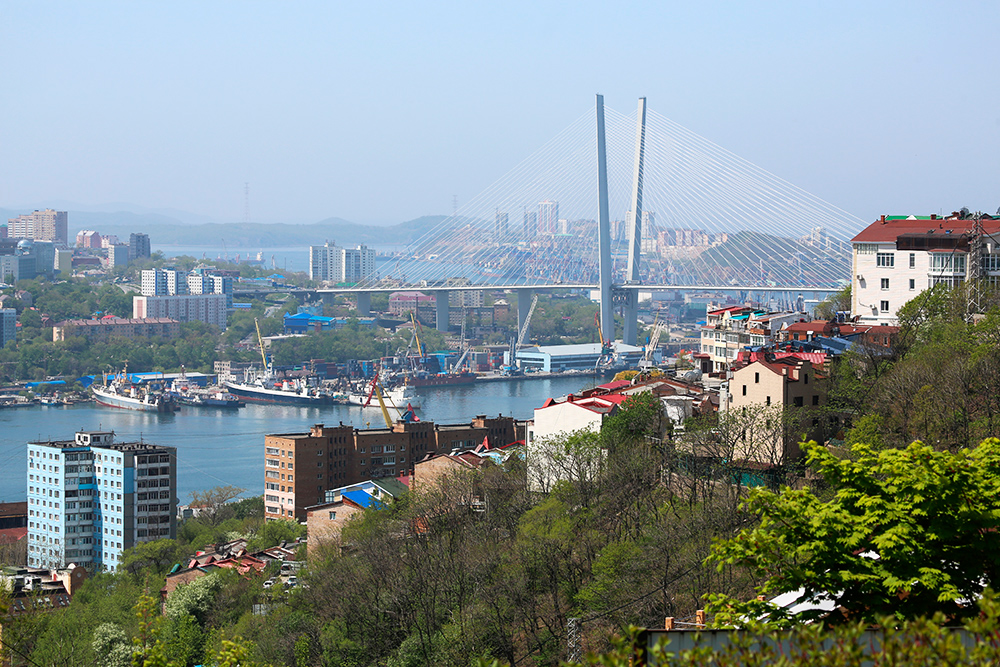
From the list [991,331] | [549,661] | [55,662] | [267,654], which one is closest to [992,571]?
[549,661]

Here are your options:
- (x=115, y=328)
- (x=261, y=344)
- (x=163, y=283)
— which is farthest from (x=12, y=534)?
(x=163, y=283)

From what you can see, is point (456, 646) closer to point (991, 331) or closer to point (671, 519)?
point (671, 519)

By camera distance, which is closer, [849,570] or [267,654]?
[849,570]

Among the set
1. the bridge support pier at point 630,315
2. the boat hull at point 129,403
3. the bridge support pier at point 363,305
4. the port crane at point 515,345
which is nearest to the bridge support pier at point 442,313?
the port crane at point 515,345

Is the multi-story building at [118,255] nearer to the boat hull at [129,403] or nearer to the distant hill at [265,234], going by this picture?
the boat hull at [129,403]

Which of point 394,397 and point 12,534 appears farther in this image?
point 394,397

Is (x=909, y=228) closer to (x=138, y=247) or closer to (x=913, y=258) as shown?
(x=913, y=258)

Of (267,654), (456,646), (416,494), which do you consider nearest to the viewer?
(456,646)
